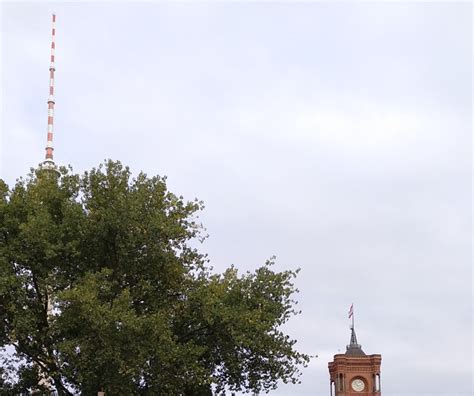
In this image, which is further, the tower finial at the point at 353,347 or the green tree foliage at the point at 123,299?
the tower finial at the point at 353,347

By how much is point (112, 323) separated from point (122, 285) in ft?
11.6

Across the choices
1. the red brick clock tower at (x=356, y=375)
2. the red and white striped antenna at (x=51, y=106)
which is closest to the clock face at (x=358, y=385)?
the red brick clock tower at (x=356, y=375)

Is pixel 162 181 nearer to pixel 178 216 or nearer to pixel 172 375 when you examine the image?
pixel 178 216

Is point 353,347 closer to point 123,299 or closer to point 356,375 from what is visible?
point 356,375

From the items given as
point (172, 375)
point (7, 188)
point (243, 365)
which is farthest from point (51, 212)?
point (243, 365)

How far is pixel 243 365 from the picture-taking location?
30234 millimetres

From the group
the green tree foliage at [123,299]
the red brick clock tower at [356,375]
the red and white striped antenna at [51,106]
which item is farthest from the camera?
the red brick clock tower at [356,375]

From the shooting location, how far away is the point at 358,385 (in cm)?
9662

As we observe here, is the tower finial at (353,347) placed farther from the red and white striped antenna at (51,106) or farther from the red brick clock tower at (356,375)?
the red and white striped antenna at (51,106)

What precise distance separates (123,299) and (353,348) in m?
78.2

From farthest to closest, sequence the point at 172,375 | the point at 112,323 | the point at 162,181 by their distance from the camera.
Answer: the point at 162,181
the point at 172,375
the point at 112,323

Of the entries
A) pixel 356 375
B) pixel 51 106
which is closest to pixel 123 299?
pixel 51 106

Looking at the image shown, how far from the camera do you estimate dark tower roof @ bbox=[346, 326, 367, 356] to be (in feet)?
324

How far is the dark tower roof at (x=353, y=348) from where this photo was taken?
9888 cm
